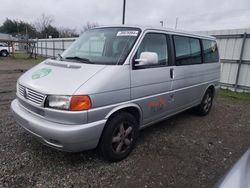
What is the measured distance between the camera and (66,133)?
2.37m

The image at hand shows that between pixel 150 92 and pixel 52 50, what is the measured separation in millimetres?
23119

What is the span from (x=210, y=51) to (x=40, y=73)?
158 inches

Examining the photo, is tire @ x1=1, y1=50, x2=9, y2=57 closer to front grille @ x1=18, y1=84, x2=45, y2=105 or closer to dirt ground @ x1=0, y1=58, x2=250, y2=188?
dirt ground @ x1=0, y1=58, x2=250, y2=188

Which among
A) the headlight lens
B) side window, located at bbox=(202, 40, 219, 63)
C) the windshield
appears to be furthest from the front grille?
side window, located at bbox=(202, 40, 219, 63)

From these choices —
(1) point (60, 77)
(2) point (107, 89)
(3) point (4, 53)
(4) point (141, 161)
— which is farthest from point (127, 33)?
(3) point (4, 53)

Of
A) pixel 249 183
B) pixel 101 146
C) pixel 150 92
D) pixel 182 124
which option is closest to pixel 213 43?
pixel 182 124

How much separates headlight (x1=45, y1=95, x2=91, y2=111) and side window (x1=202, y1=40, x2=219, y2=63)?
3.44 meters

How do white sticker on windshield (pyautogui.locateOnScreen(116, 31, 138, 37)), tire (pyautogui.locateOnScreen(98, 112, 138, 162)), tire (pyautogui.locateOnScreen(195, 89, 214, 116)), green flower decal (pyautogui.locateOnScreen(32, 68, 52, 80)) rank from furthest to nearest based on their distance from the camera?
tire (pyautogui.locateOnScreen(195, 89, 214, 116)) < white sticker on windshield (pyautogui.locateOnScreen(116, 31, 138, 37)) < green flower decal (pyautogui.locateOnScreen(32, 68, 52, 80)) < tire (pyautogui.locateOnScreen(98, 112, 138, 162))

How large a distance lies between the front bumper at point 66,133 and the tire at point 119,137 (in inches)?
6.0

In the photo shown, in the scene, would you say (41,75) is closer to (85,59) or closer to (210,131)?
(85,59)

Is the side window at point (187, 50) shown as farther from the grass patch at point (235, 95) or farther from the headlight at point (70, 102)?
the grass patch at point (235, 95)

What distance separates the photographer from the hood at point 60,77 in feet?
8.08

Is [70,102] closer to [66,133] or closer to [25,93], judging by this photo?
[66,133]

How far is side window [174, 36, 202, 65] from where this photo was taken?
12.6 feet
